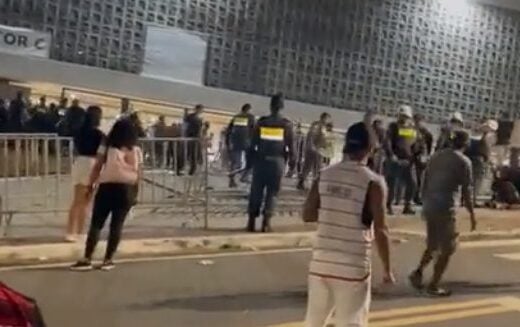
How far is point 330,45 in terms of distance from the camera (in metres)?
28.3

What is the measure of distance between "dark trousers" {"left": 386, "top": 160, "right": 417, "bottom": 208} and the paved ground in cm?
484

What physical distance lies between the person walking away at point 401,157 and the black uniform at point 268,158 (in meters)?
3.69

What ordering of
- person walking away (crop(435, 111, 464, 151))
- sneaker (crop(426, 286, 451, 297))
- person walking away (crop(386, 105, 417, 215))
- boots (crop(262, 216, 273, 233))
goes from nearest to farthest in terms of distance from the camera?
sneaker (crop(426, 286, 451, 297)) → person walking away (crop(435, 111, 464, 151)) → boots (crop(262, 216, 273, 233)) → person walking away (crop(386, 105, 417, 215))

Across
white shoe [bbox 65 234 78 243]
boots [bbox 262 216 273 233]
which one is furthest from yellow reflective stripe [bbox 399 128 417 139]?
white shoe [bbox 65 234 78 243]

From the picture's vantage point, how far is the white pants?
6927 mm

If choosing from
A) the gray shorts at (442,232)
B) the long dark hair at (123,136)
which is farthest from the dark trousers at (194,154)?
the gray shorts at (442,232)

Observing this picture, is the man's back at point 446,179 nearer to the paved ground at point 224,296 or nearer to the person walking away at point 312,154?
the paved ground at point 224,296

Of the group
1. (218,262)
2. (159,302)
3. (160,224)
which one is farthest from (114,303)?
(160,224)

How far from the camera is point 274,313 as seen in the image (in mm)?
9906

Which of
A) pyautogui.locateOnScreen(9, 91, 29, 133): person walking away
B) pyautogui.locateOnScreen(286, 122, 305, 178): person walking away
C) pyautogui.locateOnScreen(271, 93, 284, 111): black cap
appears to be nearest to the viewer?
pyautogui.locateOnScreen(271, 93, 284, 111): black cap

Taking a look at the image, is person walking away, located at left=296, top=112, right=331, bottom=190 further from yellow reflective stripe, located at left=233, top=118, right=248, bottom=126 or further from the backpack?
the backpack

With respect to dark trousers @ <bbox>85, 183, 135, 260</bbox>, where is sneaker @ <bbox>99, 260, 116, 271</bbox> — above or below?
below

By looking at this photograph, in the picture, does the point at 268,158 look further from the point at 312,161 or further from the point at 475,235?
the point at 312,161

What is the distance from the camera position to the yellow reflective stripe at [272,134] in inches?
562
